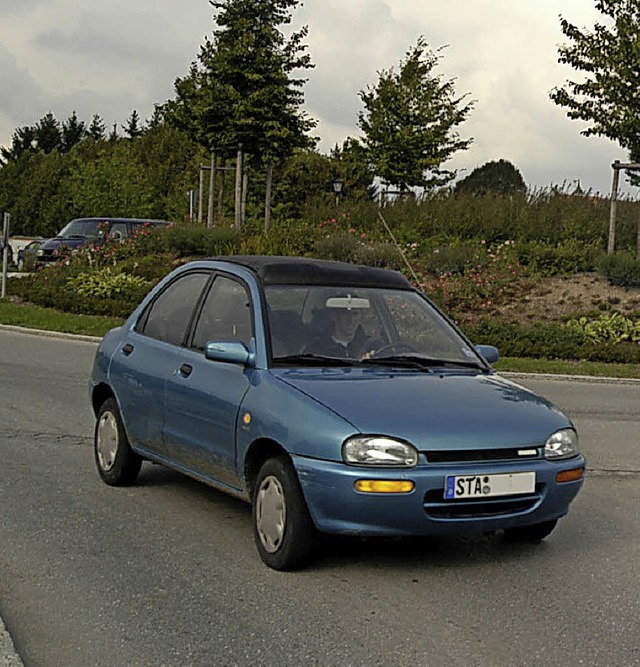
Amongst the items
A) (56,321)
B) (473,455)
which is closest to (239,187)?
(56,321)

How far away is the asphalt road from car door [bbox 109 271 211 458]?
0.50 m

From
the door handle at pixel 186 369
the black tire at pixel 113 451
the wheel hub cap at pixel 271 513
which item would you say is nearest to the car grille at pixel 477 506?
the wheel hub cap at pixel 271 513

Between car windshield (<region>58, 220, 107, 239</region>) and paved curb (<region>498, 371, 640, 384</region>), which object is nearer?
paved curb (<region>498, 371, 640, 384</region>)

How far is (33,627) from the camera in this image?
5.23 metres

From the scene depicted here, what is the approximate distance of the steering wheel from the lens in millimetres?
7001

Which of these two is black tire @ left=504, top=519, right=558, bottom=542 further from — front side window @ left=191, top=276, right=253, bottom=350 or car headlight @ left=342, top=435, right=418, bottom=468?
front side window @ left=191, top=276, right=253, bottom=350

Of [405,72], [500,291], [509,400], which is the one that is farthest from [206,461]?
[405,72]

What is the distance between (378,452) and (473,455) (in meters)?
0.47

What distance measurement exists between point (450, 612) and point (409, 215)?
79.7 feet

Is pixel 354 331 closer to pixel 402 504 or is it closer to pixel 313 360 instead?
pixel 313 360

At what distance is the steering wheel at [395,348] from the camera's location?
23.0ft

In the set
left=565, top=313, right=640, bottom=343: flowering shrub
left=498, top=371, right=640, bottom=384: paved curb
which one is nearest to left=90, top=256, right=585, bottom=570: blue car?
left=498, top=371, right=640, bottom=384: paved curb

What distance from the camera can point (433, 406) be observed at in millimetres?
6137

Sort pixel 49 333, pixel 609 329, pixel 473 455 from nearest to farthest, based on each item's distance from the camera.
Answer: pixel 473 455 → pixel 609 329 → pixel 49 333
